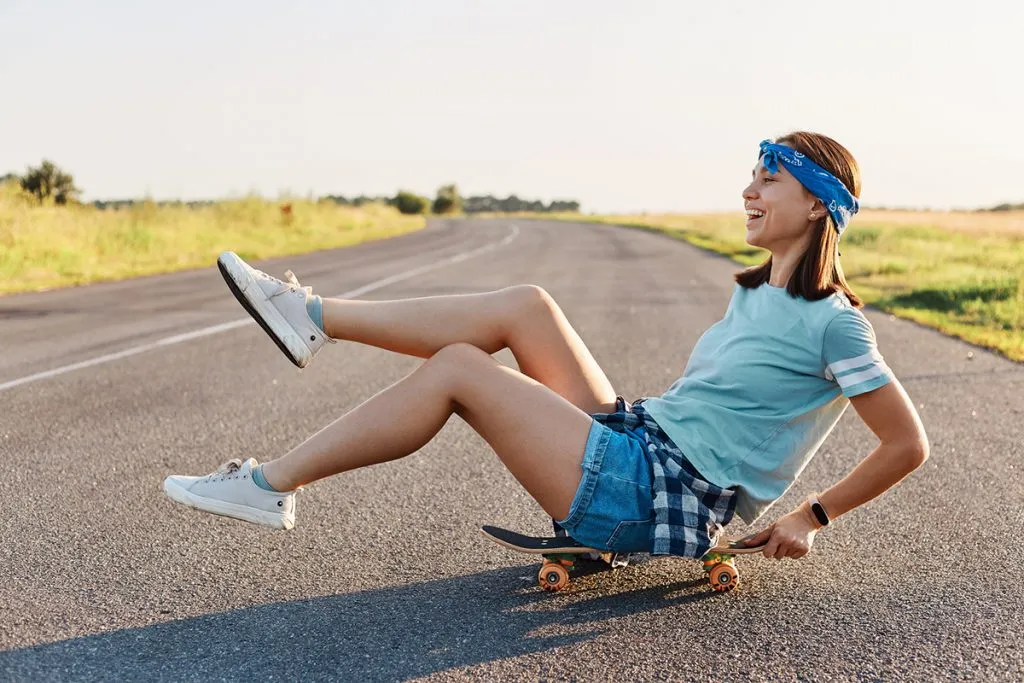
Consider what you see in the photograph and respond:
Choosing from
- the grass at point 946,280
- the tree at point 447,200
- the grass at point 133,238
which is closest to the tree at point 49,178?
the grass at point 133,238

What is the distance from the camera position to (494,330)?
3.49 meters

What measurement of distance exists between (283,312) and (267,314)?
0.06m

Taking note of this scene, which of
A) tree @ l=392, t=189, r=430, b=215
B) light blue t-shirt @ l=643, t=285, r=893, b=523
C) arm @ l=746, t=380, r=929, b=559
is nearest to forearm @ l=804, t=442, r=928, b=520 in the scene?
arm @ l=746, t=380, r=929, b=559

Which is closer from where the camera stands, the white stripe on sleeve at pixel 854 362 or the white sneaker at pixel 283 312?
the white stripe on sleeve at pixel 854 362

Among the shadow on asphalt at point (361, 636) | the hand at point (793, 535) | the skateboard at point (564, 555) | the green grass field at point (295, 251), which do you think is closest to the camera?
the shadow on asphalt at point (361, 636)

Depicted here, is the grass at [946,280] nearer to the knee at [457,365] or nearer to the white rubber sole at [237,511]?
the knee at [457,365]

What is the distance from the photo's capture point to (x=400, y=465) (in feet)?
16.0

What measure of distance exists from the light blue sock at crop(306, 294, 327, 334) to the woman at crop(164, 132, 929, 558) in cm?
51

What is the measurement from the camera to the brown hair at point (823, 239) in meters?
2.99

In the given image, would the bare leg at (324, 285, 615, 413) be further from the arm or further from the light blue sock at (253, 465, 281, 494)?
the arm

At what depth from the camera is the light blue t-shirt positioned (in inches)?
118

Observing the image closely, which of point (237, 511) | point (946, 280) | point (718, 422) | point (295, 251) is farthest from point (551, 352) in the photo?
point (295, 251)

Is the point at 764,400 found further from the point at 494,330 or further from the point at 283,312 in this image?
the point at 283,312

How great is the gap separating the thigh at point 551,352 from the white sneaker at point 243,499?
3.01ft
